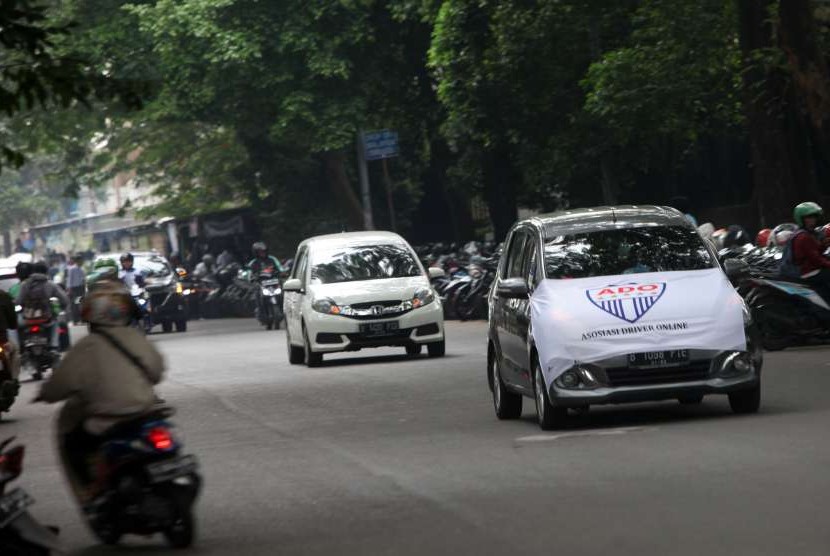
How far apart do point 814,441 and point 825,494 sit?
2484 millimetres

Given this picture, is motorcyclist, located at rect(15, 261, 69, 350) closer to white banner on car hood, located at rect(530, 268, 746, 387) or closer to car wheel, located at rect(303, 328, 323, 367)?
car wheel, located at rect(303, 328, 323, 367)

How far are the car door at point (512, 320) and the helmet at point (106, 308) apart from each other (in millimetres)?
5248

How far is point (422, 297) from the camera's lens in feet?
81.3

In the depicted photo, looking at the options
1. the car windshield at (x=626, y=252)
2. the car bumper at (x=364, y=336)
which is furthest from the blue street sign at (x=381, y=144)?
the car windshield at (x=626, y=252)

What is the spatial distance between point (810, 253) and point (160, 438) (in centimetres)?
1268

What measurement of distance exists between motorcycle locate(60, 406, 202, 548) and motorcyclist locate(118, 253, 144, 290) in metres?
27.1

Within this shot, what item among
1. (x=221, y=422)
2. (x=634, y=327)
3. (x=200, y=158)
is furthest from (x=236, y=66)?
(x=634, y=327)

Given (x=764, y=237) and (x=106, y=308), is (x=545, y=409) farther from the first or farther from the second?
(x=764, y=237)

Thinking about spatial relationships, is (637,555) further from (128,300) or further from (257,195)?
(257,195)

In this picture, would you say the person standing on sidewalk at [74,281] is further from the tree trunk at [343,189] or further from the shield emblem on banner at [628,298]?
the shield emblem on banner at [628,298]

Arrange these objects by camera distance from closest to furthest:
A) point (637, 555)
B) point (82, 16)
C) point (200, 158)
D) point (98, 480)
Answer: point (637, 555)
point (98, 480)
point (82, 16)
point (200, 158)

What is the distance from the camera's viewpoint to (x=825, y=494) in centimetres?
959

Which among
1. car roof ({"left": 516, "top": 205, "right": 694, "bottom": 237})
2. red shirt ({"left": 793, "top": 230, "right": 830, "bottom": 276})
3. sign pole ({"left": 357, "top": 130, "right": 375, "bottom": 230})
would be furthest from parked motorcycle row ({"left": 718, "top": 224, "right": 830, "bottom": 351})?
sign pole ({"left": 357, "top": 130, "right": 375, "bottom": 230})

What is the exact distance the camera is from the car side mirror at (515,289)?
14281mm
